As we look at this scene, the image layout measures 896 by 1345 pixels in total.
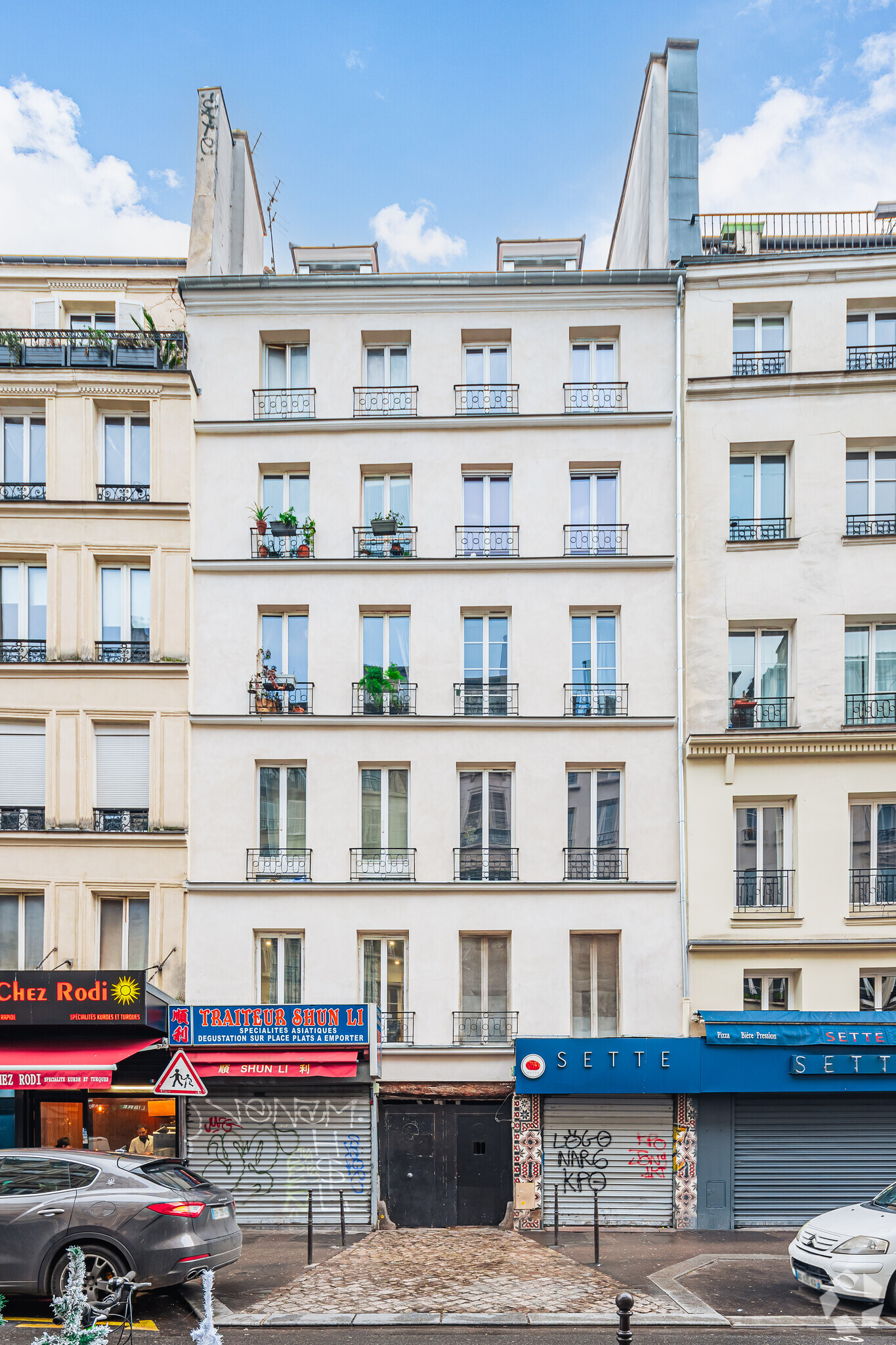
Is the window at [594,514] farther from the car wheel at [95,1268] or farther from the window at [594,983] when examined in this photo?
the car wheel at [95,1268]

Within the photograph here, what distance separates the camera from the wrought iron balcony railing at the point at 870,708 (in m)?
18.5

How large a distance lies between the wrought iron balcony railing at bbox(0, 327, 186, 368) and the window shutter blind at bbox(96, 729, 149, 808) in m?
6.75

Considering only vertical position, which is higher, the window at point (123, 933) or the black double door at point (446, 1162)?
the window at point (123, 933)

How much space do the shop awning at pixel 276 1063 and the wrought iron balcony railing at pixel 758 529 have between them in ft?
36.7

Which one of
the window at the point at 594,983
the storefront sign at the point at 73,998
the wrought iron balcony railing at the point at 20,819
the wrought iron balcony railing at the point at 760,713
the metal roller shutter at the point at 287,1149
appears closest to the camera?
the storefront sign at the point at 73,998

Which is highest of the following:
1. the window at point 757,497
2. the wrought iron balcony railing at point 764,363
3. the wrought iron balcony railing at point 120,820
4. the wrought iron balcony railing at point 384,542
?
the wrought iron balcony railing at point 764,363

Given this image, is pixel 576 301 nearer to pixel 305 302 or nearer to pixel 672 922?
pixel 305 302

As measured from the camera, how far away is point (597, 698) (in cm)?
1895

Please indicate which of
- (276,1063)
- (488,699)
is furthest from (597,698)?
(276,1063)

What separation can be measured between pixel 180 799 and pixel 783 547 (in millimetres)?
11573

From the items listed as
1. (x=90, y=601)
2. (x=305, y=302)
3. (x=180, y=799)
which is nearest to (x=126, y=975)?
(x=180, y=799)

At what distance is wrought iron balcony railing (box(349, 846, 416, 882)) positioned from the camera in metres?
18.5

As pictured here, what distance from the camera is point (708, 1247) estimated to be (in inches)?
621

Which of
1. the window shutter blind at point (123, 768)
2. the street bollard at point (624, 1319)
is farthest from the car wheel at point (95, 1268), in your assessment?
the window shutter blind at point (123, 768)
